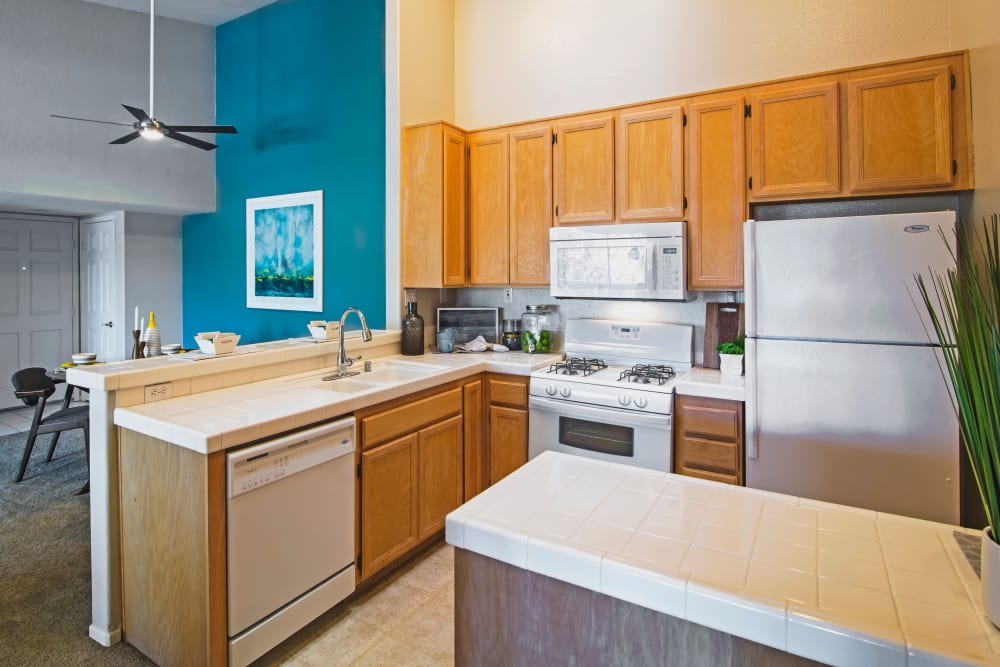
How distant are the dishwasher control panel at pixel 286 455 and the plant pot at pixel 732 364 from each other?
76.0 inches

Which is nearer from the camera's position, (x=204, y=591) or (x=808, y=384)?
(x=204, y=591)

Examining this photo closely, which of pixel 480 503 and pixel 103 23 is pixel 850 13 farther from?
pixel 103 23

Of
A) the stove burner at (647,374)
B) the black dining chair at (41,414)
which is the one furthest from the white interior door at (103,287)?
the stove burner at (647,374)

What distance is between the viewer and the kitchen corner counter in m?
2.66

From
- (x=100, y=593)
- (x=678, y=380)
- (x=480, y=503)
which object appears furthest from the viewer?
(x=678, y=380)

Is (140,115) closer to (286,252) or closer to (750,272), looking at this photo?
(286,252)

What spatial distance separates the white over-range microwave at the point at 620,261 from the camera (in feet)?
9.77

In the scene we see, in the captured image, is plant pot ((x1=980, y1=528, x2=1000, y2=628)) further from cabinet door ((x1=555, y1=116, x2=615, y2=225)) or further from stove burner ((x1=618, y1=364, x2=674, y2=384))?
cabinet door ((x1=555, y1=116, x2=615, y2=225))

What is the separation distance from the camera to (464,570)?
46.6 inches

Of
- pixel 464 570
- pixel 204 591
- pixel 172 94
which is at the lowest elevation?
pixel 204 591

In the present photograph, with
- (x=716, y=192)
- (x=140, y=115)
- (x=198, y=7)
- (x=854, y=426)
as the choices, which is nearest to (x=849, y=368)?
(x=854, y=426)

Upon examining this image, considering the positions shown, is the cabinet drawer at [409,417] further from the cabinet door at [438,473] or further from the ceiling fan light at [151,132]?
the ceiling fan light at [151,132]

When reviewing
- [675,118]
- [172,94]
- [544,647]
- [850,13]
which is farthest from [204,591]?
[172,94]

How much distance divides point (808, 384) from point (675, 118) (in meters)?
1.58
